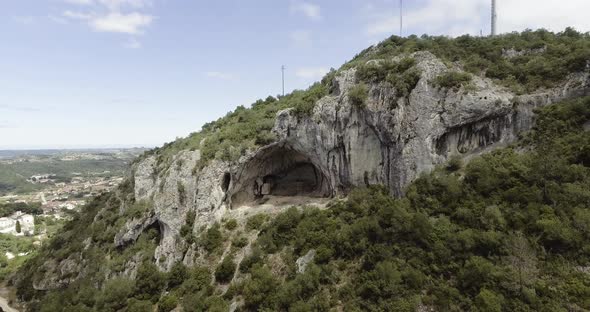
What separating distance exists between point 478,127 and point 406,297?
15975 mm

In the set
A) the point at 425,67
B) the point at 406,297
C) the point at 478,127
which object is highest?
the point at 425,67

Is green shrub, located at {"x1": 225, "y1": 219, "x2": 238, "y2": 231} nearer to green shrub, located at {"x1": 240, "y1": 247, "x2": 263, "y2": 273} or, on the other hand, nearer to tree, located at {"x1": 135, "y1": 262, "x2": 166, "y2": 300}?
green shrub, located at {"x1": 240, "y1": 247, "x2": 263, "y2": 273}

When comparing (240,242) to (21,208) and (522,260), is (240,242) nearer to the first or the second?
(522,260)

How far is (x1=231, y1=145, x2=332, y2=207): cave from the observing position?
36.8 m

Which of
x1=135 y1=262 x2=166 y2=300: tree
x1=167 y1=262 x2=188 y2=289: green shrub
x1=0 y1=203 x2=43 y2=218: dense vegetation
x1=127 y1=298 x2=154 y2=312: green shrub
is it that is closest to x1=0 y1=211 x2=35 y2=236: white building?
x1=0 y1=203 x2=43 y2=218: dense vegetation

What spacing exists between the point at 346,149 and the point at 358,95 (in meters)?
5.26

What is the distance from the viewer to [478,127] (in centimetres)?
2716

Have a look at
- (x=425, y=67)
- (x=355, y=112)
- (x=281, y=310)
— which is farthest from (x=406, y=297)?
(x=425, y=67)

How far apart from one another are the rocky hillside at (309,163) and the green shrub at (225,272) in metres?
0.09

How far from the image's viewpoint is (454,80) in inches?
1084

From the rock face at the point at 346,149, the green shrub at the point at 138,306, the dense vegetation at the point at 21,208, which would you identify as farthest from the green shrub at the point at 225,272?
the dense vegetation at the point at 21,208

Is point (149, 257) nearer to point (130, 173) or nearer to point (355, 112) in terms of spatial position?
point (130, 173)

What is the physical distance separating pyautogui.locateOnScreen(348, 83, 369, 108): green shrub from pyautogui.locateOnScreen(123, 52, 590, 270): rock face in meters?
0.41

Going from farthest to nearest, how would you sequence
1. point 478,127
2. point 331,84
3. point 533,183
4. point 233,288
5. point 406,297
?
point 331,84
point 478,127
point 233,288
point 533,183
point 406,297
